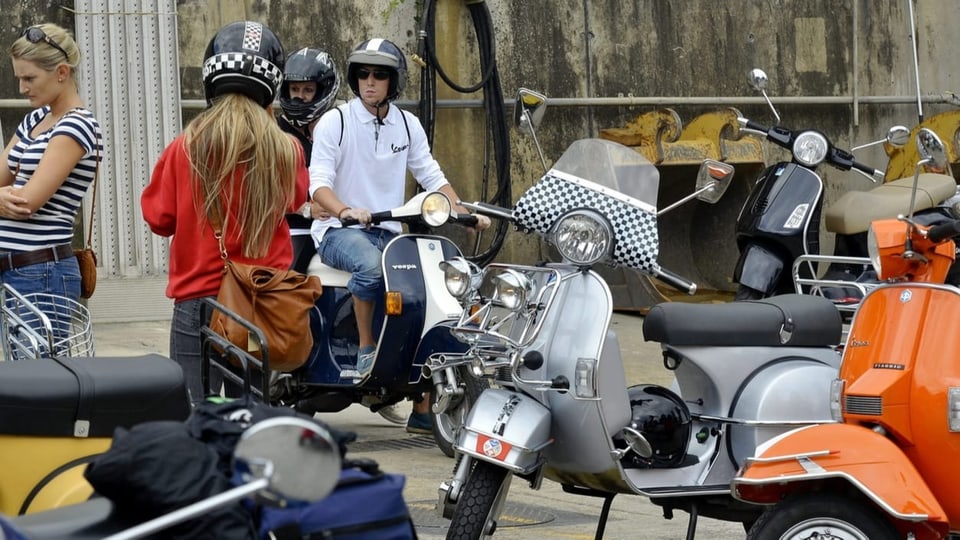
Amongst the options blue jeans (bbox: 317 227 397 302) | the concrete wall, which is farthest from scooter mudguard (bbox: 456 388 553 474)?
the concrete wall

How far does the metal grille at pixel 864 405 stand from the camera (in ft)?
14.8

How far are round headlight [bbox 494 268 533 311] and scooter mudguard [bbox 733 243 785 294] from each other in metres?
3.64

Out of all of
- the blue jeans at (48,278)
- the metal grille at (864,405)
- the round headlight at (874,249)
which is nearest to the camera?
the metal grille at (864,405)

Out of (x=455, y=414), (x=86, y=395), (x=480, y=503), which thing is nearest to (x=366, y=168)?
(x=455, y=414)

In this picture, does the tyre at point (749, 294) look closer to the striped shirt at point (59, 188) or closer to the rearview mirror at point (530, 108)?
the rearview mirror at point (530, 108)

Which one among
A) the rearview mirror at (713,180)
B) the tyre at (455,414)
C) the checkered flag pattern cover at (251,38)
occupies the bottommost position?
the tyre at (455,414)

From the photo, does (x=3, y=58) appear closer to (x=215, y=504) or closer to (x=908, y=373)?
(x=908, y=373)

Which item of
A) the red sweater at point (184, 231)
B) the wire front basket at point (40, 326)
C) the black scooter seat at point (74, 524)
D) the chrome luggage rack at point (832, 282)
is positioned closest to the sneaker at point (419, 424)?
the chrome luggage rack at point (832, 282)

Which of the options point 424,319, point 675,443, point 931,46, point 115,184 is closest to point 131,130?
point 115,184

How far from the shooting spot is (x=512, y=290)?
5.02 metres

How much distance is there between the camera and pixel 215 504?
2441 millimetres

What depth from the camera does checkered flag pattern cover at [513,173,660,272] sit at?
5117 mm

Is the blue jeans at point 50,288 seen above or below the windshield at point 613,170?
below

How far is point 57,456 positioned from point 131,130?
21.7ft
